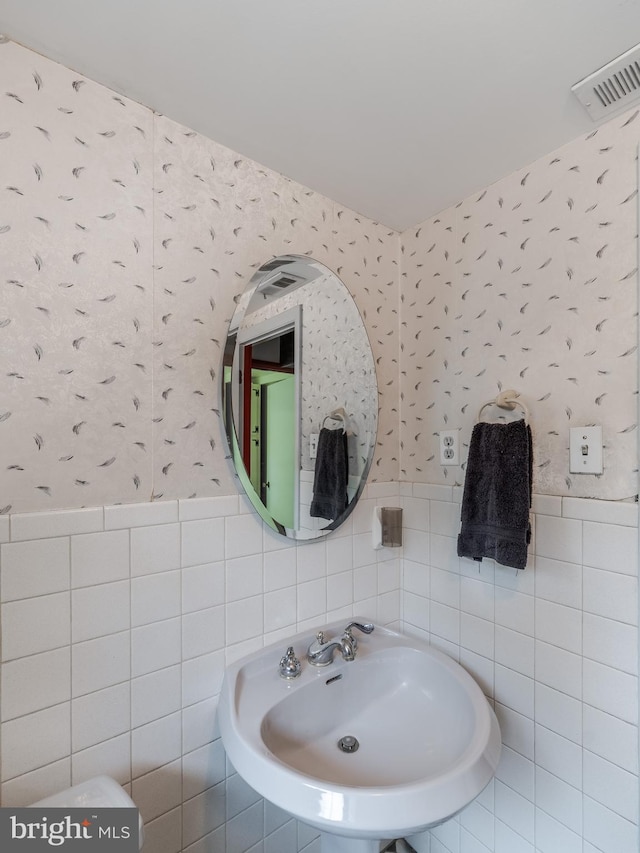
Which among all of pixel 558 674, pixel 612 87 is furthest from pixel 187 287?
pixel 558 674

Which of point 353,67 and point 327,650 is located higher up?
point 353,67

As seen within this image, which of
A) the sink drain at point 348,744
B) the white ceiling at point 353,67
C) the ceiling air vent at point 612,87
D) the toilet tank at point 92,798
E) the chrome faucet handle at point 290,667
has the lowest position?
the sink drain at point 348,744

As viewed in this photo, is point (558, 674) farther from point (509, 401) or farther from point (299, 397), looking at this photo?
point (299, 397)

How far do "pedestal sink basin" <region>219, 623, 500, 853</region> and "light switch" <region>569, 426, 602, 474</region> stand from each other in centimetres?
63

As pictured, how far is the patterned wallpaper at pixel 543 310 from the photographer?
983 millimetres

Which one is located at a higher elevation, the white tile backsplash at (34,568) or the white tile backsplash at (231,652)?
the white tile backsplash at (34,568)

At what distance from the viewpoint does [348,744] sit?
3.51 ft

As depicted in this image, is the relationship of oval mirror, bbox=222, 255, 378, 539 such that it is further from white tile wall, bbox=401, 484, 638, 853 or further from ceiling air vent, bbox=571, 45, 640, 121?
ceiling air vent, bbox=571, 45, 640, 121

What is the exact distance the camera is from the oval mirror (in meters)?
1.10

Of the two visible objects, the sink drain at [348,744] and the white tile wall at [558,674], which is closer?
the white tile wall at [558,674]

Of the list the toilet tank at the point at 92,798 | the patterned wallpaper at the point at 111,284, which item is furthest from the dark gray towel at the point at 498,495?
the toilet tank at the point at 92,798

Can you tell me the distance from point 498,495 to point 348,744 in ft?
2.55

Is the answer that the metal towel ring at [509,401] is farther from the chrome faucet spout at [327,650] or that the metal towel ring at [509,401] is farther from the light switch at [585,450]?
the chrome faucet spout at [327,650]

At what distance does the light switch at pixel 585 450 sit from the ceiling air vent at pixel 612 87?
76 cm
